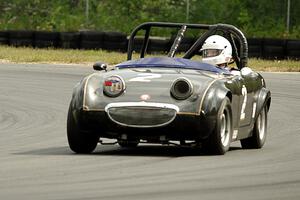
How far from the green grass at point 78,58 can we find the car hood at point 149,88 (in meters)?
17.8

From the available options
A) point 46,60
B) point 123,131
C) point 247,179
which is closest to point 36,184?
point 247,179

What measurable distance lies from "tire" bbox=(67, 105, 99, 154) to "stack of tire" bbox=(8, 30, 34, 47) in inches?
950

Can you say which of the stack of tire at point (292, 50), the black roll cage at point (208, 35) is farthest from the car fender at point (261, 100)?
the stack of tire at point (292, 50)

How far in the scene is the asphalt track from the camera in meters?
7.53

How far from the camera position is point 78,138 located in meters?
10.4

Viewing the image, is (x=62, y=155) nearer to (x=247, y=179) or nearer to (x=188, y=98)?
(x=188, y=98)

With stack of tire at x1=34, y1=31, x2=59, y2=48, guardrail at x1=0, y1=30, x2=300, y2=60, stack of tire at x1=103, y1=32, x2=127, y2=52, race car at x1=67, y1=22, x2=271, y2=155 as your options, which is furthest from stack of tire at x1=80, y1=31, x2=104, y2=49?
race car at x1=67, y1=22, x2=271, y2=155

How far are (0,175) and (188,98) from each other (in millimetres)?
2335

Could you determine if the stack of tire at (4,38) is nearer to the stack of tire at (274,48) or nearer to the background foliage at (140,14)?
the background foliage at (140,14)

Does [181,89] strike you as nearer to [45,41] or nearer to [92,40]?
[92,40]

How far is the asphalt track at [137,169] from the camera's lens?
7.53m

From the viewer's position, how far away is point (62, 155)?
405 inches

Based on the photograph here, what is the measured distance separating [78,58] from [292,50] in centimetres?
565

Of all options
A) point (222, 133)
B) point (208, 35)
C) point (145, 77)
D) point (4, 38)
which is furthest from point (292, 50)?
point (145, 77)
